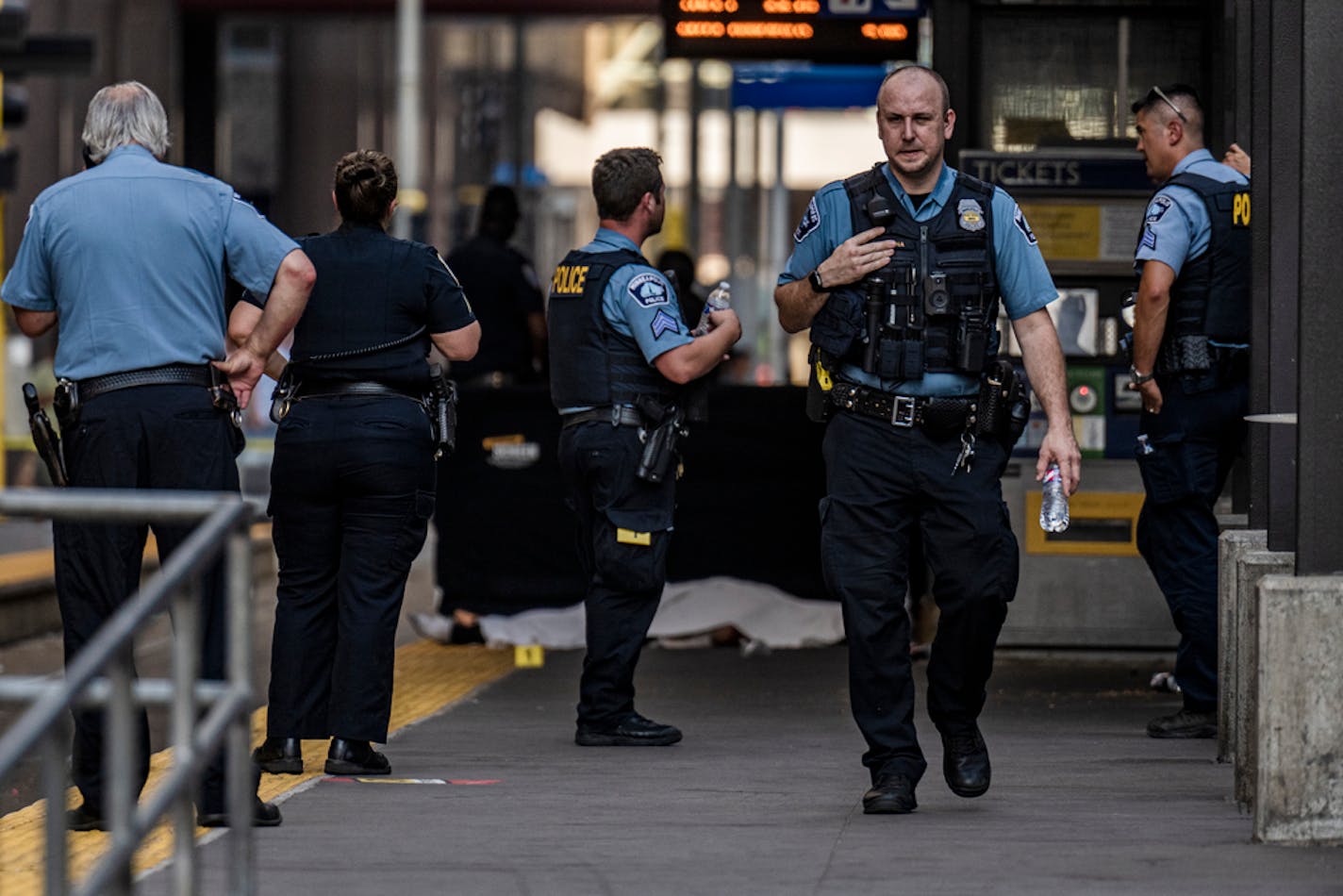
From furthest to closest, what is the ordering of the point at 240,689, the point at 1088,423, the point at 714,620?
the point at 714,620
the point at 1088,423
the point at 240,689

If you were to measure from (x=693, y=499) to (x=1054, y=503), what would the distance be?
4887 mm

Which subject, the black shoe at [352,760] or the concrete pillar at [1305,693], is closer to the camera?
the concrete pillar at [1305,693]

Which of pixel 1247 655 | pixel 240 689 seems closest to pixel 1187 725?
pixel 1247 655

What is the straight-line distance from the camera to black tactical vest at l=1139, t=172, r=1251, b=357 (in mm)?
7215

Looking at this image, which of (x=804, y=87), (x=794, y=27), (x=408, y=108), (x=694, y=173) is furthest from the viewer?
(x=694, y=173)

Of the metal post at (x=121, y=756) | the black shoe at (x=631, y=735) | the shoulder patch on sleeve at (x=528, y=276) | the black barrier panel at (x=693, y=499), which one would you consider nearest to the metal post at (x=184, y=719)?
the metal post at (x=121, y=756)

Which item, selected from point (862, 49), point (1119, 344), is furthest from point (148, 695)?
point (862, 49)

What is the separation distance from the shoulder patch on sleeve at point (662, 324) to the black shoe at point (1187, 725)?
198cm

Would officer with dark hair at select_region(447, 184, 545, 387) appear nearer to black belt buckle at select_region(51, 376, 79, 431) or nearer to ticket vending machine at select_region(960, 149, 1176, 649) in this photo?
ticket vending machine at select_region(960, 149, 1176, 649)

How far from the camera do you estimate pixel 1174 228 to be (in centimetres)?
718

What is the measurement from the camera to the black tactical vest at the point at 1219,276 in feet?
23.7

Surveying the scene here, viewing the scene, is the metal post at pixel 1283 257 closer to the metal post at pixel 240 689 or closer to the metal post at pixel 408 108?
the metal post at pixel 240 689

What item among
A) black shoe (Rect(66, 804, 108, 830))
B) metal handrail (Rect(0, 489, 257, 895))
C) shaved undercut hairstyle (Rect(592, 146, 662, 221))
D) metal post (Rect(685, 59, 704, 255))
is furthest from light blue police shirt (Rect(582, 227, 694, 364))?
metal post (Rect(685, 59, 704, 255))

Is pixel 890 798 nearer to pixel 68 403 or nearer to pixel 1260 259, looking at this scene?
pixel 1260 259
